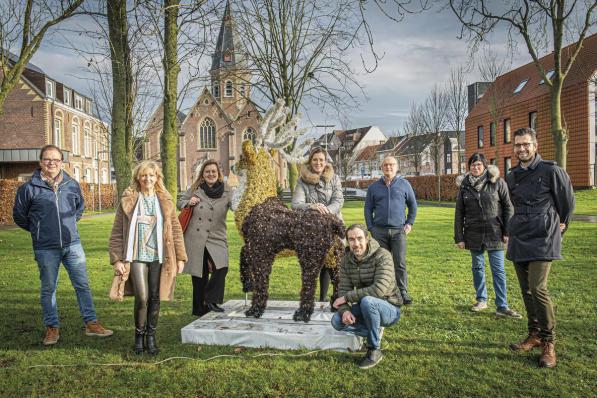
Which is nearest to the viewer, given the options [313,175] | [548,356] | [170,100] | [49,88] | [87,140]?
[548,356]

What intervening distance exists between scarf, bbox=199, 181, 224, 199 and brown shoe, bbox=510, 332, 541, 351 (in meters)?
3.54

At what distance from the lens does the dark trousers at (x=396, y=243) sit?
622 cm

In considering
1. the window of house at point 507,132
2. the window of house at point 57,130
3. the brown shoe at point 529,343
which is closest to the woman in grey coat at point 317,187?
the brown shoe at point 529,343

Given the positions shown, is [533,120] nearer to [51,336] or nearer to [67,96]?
[51,336]

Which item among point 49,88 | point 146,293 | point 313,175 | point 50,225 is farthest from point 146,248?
point 49,88

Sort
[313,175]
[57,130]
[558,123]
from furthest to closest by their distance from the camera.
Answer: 1. [57,130]
2. [558,123]
3. [313,175]

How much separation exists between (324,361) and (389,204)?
8.37 feet

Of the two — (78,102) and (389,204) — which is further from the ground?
(78,102)

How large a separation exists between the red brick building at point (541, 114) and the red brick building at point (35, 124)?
27.3 meters

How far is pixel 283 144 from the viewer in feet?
18.9

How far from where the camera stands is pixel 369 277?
14.7 ft

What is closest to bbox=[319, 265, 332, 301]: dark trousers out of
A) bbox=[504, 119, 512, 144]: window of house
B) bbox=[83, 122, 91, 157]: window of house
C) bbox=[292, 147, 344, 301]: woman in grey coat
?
bbox=[292, 147, 344, 301]: woman in grey coat

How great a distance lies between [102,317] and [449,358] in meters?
4.31

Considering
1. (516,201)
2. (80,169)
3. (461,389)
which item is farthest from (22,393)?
(80,169)
